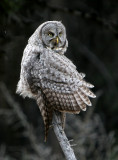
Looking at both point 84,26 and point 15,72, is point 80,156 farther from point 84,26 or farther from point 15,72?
point 84,26

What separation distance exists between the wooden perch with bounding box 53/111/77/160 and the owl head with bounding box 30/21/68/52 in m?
0.83

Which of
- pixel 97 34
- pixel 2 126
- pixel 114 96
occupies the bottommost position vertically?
pixel 2 126

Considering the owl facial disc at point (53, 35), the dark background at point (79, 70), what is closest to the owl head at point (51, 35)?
the owl facial disc at point (53, 35)

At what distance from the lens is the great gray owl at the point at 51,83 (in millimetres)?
5590

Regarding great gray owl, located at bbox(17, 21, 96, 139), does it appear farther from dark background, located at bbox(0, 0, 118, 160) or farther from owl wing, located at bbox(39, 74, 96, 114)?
dark background, located at bbox(0, 0, 118, 160)

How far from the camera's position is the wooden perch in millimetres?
5320

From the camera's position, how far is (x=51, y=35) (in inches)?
242

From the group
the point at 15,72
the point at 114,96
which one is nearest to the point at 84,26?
the point at 114,96

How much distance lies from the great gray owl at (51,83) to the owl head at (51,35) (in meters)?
0.09

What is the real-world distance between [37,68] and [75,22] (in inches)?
394

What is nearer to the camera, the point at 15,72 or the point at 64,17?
the point at 15,72

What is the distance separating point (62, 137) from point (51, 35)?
1.31 m

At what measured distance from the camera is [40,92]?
5.73 metres

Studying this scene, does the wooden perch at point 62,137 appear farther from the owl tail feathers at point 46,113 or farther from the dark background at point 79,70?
the dark background at point 79,70
